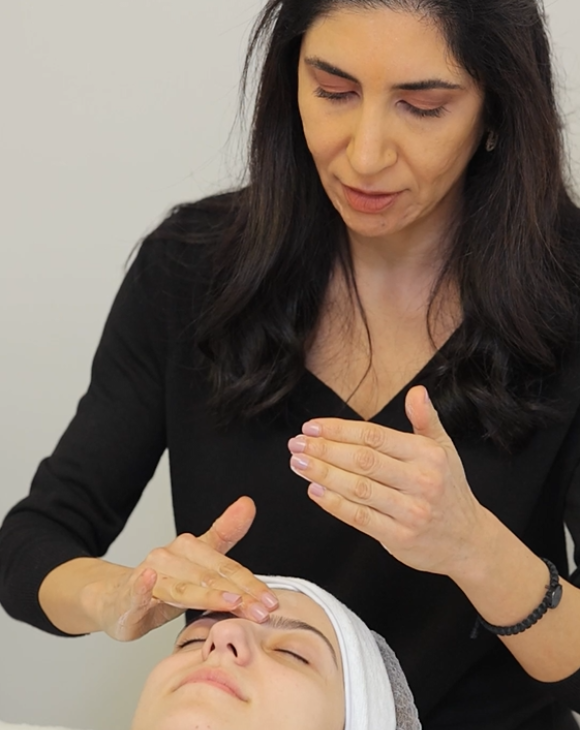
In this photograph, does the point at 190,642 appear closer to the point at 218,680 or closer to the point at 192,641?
the point at 192,641

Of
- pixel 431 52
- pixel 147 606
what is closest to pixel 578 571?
pixel 147 606

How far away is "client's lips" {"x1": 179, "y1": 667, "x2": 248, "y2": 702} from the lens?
1.11m

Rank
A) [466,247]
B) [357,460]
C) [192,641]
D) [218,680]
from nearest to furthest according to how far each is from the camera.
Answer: [357,460] → [218,680] → [192,641] → [466,247]

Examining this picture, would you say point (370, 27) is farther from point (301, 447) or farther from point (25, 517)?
point (25, 517)

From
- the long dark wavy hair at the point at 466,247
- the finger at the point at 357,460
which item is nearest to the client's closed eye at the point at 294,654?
the finger at the point at 357,460

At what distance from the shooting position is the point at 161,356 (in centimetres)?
158

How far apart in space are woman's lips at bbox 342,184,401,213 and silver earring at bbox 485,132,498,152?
0.17 m

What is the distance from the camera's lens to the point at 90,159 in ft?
6.76

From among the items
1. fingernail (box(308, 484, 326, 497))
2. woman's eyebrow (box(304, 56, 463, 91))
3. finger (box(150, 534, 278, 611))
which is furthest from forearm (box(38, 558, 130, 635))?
woman's eyebrow (box(304, 56, 463, 91))

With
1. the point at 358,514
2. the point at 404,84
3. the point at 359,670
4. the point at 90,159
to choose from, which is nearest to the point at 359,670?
the point at 359,670

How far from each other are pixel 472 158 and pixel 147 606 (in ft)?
2.40

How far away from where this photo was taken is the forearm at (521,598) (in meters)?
1.15

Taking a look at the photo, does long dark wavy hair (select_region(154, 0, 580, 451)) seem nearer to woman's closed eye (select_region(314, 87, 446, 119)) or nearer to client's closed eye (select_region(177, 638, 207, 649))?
woman's closed eye (select_region(314, 87, 446, 119))

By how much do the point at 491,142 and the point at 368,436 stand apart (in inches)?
21.9
